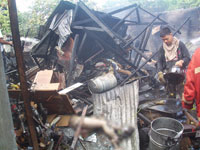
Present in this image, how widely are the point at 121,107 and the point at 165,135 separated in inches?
54.6

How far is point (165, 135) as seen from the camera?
9.63 feet

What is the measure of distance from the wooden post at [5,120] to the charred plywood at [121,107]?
74.0 inches

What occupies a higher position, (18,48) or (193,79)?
(18,48)

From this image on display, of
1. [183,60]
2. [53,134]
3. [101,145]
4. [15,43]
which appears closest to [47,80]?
[53,134]

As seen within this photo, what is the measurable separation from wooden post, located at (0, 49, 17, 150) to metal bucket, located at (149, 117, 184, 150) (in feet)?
7.21

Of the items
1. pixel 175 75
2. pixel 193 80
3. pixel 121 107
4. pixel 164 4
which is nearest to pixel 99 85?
pixel 121 107

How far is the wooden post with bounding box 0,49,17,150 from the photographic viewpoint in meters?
2.16

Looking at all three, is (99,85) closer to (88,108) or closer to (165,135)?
(88,108)

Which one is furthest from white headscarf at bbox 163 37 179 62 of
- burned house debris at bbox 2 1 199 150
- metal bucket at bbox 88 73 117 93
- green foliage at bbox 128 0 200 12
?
green foliage at bbox 128 0 200 12

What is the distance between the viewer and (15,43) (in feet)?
7.24

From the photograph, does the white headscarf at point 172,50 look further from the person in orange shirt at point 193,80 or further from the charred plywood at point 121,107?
the person in orange shirt at point 193,80

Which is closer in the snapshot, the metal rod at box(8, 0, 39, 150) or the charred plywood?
the metal rod at box(8, 0, 39, 150)

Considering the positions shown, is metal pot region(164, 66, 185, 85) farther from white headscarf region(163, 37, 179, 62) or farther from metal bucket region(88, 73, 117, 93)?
metal bucket region(88, 73, 117, 93)

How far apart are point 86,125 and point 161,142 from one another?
300 centimetres
